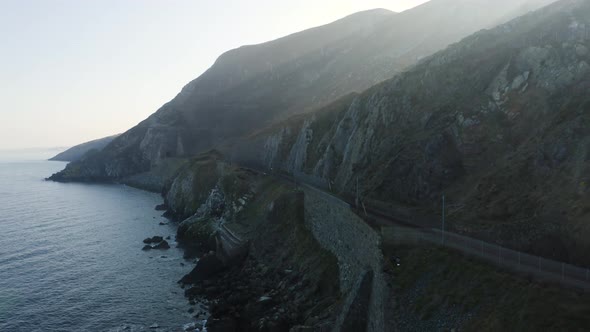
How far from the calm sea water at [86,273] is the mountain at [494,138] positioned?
1129 inches

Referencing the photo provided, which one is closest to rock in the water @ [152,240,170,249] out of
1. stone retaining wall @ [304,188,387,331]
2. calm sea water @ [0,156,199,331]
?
calm sea water @ [0,156,199,331]

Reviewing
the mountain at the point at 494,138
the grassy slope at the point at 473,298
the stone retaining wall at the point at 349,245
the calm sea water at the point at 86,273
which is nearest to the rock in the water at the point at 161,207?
the calm sea water at the point at 86,273

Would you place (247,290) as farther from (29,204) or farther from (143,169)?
(143,169)

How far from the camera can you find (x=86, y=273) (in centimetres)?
6078

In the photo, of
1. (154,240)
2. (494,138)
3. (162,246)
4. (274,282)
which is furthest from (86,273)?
(494,138)

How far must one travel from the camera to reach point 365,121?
6228 centimetres

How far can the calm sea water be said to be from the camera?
45.5m

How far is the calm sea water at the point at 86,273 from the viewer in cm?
4553

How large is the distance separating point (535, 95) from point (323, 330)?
32.5 metres

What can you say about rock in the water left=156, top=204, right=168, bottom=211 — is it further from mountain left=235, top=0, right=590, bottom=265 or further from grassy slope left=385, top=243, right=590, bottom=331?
Result: grassy slope left=385, top=243, right=590, bottom=331

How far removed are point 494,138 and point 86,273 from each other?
57669 millimetres

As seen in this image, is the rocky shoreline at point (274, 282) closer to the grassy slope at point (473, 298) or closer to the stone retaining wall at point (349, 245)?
the stone retaining wall at point (349, 245)

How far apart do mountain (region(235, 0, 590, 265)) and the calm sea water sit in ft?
94.1

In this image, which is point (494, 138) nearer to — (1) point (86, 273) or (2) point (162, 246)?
(2) point (162, 246)
